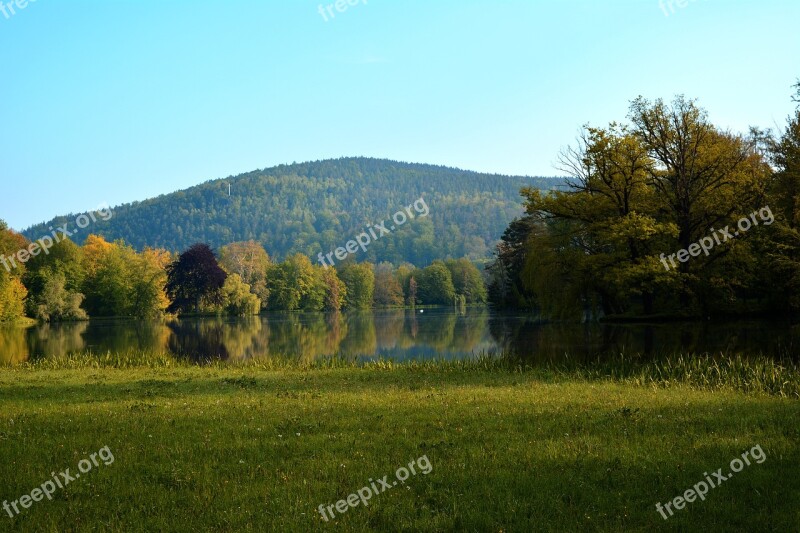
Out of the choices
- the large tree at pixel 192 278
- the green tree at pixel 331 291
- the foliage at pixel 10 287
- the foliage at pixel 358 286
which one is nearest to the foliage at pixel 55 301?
the foliage at pixel 10 287

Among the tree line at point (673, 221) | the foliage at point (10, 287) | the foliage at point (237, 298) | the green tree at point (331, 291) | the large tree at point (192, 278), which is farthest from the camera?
the green tree at point (331, 291)

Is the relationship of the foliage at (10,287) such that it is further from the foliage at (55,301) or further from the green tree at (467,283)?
the green tree at (467,283)

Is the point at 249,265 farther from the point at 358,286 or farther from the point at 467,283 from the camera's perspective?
the point at 467,283

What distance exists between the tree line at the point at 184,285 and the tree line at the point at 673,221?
56.6 meters

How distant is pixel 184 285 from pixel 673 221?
236ft

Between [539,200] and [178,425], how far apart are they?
34715mm

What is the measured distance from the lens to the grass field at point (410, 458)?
6.59 metres

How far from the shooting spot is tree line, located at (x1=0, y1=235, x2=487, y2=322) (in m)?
78.8

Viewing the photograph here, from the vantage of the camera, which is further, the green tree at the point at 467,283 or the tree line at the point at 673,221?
the green tree at the point at 467,283

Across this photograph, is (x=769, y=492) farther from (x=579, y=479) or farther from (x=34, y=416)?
(x=34, y=416)

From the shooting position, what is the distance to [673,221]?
40.1 m

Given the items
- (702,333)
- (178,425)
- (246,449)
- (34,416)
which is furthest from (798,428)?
(702,333)

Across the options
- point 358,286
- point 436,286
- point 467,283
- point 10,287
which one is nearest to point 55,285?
point 10,287

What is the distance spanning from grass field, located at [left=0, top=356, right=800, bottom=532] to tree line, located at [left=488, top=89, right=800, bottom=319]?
78.6 ft
